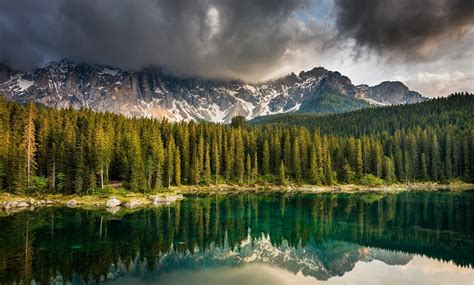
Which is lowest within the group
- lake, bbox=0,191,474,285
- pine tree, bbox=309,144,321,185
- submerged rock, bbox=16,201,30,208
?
lake, bbox=0,191,474,285

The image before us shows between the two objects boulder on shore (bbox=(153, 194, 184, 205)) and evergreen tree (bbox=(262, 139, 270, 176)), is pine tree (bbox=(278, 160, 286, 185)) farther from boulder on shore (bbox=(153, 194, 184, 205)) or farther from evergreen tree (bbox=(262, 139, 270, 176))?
boulder on shore (bbox=(153, 194, 184, 205))

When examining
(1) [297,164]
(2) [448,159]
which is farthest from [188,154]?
(2) [448,159]

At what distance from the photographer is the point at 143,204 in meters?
79.3

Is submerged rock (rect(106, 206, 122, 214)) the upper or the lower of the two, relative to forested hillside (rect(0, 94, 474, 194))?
lower

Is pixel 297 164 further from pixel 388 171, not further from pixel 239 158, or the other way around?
pixel 388 171

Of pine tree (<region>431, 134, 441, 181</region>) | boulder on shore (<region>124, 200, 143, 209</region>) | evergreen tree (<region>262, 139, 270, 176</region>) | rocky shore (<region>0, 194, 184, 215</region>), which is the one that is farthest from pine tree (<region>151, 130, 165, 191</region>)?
pine tree (<region>431, 134, 441, 181</region>)

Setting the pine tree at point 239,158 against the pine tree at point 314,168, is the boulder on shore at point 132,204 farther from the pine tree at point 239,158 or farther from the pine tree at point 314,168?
the pine tree at point 314,168

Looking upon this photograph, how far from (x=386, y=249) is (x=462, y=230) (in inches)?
633

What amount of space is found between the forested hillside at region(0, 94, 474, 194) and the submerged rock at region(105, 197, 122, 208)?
7.56 m

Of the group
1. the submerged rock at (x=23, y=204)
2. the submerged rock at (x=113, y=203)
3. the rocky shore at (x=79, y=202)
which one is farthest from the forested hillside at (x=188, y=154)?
the submerged rock at (x=113, y=203)

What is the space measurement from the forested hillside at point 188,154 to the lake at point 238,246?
1821 cm

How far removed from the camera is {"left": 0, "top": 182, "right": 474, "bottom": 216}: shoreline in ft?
235

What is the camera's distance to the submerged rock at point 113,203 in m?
74.5

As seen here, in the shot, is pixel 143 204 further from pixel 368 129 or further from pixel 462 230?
pixel 368 129
